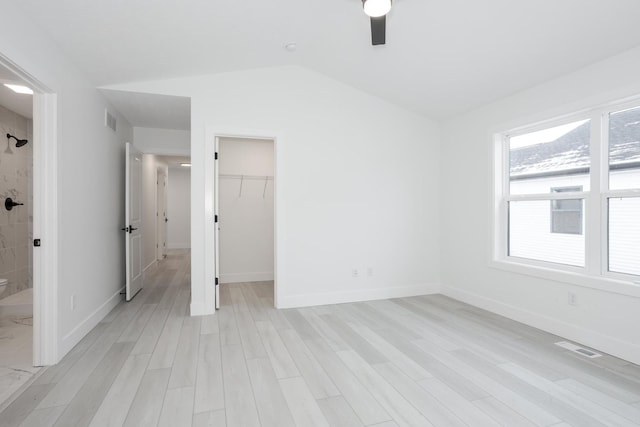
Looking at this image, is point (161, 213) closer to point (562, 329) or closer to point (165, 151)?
point (165, 151)

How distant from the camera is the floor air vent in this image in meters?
2.66

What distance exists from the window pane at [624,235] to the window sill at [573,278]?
0.14 meters

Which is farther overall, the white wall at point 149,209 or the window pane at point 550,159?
the white wall at point 149,209

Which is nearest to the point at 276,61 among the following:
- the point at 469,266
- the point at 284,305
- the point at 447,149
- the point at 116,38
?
the point at 116,38

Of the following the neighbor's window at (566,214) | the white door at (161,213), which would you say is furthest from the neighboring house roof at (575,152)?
the white door at (161,213)

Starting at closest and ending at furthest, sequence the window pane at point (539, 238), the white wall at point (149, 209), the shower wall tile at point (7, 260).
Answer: the window pane at point (539, 238) → the shower wall tile at point (7, 260) → the white wall at point (149, 209)

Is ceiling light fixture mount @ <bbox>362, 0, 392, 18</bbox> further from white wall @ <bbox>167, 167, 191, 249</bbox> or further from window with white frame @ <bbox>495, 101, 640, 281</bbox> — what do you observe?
white wall @ <bbox>167, 167, 191, 249</bbox>

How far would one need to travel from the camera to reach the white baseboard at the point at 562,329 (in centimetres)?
257

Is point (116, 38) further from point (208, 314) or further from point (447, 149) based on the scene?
point (447, 149)

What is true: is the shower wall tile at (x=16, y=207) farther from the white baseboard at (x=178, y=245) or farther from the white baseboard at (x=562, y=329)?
the white baseboard at (x=562, y=329)

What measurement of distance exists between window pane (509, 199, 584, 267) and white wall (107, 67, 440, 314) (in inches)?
43.6

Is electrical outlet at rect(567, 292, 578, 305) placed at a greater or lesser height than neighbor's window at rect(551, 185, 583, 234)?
lesser

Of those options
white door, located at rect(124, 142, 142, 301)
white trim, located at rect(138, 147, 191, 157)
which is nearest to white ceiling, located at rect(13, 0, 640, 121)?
white door, located at rect(124, 142, 142, 301)

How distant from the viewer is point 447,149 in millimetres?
4555
